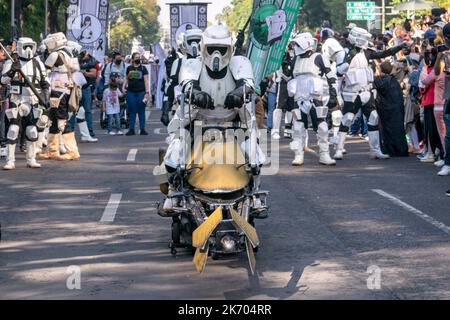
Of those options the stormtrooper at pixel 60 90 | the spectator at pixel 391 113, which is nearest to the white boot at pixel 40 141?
the stormtrooper at pixel 60 90

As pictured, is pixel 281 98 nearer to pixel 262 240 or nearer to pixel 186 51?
pixel 186 51

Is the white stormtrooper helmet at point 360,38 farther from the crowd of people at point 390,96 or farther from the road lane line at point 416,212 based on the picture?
the road lane line at point 416,212

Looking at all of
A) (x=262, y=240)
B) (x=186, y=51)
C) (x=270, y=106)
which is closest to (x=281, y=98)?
(x=270, y=106)

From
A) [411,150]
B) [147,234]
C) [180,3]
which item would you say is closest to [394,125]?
[411,150]

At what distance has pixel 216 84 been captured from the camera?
11.0m

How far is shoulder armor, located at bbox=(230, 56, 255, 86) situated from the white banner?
76.0ft

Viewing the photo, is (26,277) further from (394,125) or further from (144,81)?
(144,81)

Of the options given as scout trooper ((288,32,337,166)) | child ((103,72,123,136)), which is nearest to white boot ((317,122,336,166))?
scout trooper ((288,32,337,166))

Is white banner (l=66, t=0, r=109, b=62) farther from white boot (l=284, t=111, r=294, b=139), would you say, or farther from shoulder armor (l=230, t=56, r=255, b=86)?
shoulder armor (l=230, t=56, r=255, b=86)

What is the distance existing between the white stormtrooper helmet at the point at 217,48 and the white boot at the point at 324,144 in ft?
28.1

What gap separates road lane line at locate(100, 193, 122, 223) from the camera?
13050mm

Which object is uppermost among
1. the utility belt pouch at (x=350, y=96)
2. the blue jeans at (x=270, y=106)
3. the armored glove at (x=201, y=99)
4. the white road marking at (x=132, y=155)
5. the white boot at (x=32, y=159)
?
the armored glove at (x=201, y=99)

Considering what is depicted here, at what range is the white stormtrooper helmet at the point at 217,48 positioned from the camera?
10.9 meters

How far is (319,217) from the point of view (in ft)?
42.9
